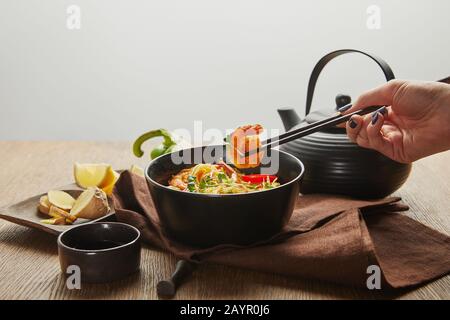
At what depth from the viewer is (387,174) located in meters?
1.55

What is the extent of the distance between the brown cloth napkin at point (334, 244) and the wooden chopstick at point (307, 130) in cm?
17

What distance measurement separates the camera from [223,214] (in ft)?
3.81

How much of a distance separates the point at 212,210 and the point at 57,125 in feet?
9.68

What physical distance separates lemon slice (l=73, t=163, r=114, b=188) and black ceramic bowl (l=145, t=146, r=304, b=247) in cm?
36

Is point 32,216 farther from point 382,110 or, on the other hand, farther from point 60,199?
point 382,110

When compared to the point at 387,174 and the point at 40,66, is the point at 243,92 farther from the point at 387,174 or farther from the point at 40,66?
the point at 387,174

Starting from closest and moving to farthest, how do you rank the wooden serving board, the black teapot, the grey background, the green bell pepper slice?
the wooden serving board
the black teapot
the green bell pepper slice
the grey background

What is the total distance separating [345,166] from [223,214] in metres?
0.49

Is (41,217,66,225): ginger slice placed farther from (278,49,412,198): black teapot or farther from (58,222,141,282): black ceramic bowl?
(278,49,412,198): black teapot

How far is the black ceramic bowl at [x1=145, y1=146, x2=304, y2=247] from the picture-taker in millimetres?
1158

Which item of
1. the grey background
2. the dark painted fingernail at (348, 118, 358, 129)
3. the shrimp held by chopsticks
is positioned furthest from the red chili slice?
the grey background

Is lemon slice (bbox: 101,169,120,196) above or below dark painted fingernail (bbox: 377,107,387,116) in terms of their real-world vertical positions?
below

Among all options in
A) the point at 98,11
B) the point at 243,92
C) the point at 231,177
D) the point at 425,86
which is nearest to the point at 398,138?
the point at 425,86

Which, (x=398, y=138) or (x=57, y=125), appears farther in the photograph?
(x=57, y=125)
